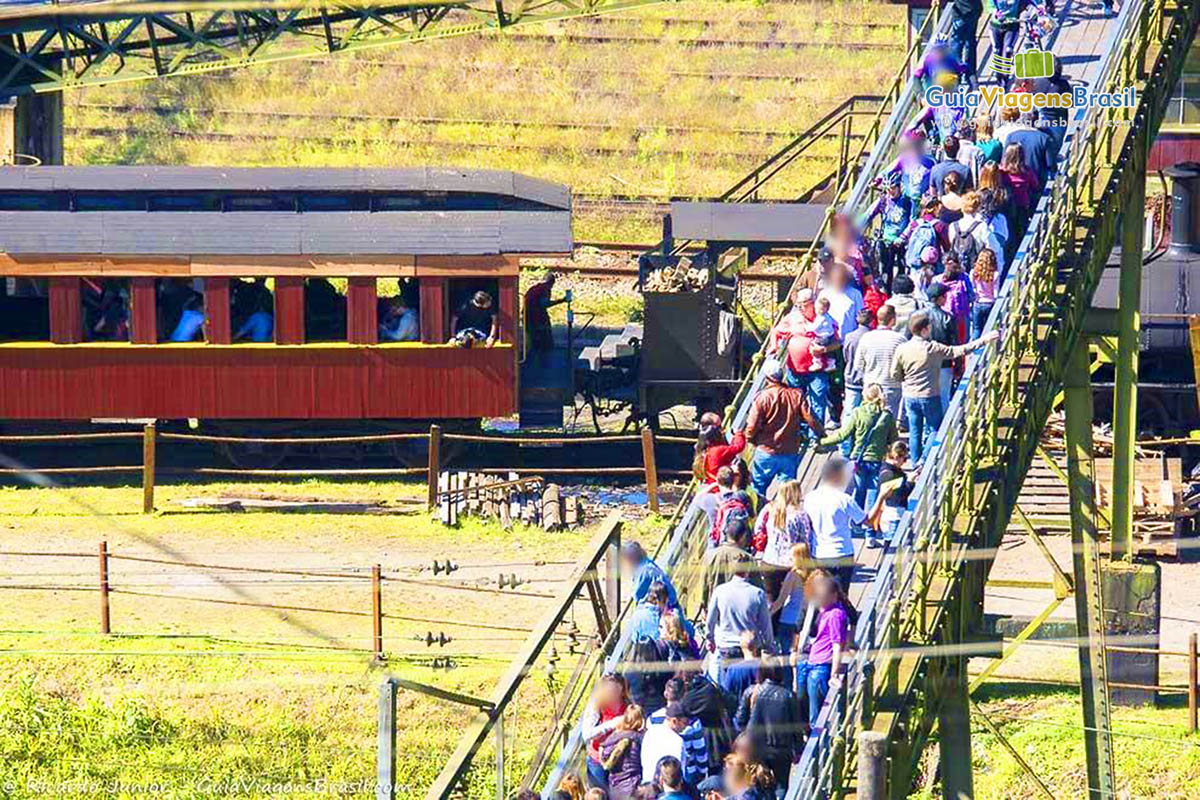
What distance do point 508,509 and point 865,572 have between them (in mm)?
11145

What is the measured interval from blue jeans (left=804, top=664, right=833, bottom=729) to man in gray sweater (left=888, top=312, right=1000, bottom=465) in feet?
9.65

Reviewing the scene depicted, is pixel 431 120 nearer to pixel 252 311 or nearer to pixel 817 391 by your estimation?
pixel 252 311

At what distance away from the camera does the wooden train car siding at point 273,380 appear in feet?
102

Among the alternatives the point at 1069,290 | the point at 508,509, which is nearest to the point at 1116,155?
the point at 1069,290

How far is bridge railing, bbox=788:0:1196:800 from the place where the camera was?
1608 cm

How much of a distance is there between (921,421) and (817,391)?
4.46 feet

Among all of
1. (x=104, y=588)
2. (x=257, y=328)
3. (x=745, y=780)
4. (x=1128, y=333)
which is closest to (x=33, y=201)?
(x=257, y=328)

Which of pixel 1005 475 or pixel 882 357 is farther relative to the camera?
pixel 882 357

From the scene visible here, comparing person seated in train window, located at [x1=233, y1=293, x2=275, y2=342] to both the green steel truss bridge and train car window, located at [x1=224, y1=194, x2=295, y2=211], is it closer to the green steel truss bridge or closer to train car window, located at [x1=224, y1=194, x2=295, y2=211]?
train car window, located at [x1=224, y1=194, x2=295, y2=211]

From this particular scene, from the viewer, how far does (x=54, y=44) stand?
49781mm

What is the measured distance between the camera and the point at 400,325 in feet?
103

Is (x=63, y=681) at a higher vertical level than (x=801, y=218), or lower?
lower

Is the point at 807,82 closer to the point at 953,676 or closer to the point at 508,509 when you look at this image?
the point at 508,509

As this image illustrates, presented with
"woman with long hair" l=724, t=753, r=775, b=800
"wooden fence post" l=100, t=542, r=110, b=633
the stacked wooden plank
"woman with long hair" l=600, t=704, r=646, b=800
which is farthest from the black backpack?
the stacked wooden plank
